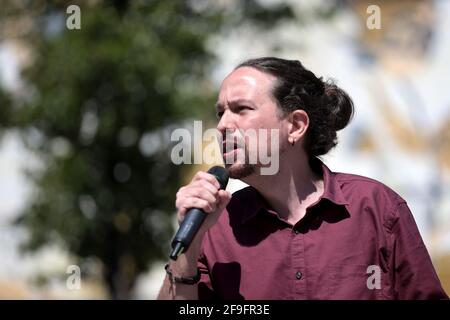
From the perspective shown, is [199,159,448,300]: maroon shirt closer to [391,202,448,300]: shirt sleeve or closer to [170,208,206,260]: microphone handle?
[391,202,448,300]: shirt sleeve

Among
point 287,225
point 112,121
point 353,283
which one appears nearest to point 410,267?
point 353,283

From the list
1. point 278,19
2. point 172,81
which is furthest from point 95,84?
point 278,19

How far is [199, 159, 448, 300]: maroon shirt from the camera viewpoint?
2.06m

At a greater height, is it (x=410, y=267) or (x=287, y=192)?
(x=287, y=192)

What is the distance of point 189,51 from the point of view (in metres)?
7.39

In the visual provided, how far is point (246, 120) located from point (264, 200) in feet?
0.79

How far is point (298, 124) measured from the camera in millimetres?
2281

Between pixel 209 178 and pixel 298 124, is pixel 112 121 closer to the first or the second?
pixel 298 124

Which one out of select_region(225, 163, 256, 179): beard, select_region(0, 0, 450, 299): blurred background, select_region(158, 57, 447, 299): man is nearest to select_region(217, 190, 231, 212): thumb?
select_region(158, 57, 447, 299): man

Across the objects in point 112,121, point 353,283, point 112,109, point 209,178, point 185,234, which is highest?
point 112,109

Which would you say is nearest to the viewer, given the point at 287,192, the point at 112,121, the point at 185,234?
the point at 185,234

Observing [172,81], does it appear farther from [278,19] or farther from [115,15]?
[278,19]

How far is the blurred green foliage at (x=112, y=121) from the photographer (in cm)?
707

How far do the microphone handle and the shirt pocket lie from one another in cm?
38
